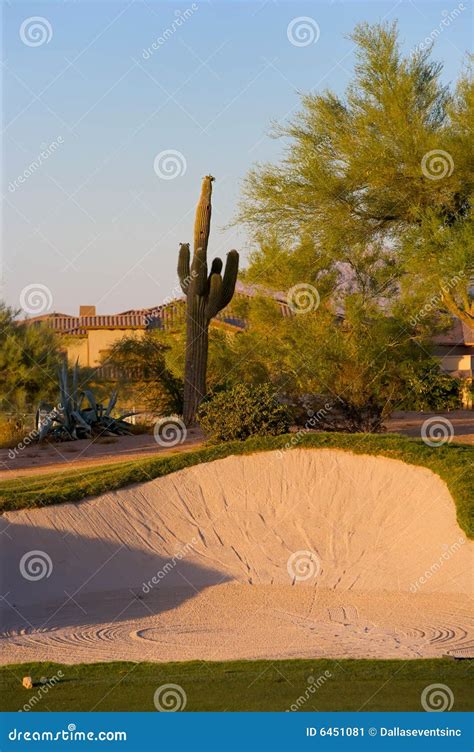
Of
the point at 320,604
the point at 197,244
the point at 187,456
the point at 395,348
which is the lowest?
the point at 320,604

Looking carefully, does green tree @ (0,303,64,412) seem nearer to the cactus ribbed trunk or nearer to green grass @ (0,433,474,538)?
the cactus ribbed trunk

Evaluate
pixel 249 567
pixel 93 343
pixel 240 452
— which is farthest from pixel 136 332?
pixel 249 567

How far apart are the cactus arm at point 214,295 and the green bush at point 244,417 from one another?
4693 mm

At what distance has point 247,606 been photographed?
15.6 metres

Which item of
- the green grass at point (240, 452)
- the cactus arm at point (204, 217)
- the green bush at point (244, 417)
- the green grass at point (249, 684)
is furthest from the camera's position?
the cactus arm at point (204, 217)

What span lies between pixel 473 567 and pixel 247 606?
11.4ft

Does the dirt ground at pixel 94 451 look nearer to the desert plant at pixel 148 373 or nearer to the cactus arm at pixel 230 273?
the cactus arm at pixel 230 273

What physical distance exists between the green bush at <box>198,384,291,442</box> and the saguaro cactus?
4.26m

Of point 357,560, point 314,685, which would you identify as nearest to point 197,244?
point 357,560

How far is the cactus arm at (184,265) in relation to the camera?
88.1 feet

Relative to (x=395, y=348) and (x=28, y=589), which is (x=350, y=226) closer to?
(x=395, y=348)

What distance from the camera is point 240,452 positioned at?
1997cm

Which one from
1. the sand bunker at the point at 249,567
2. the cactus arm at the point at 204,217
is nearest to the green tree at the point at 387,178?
the cactus arm at the point at 204,217

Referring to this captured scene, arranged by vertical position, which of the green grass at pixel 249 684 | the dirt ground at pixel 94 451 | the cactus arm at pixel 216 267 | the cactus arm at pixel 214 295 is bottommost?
the green grass at pixel 249 684
